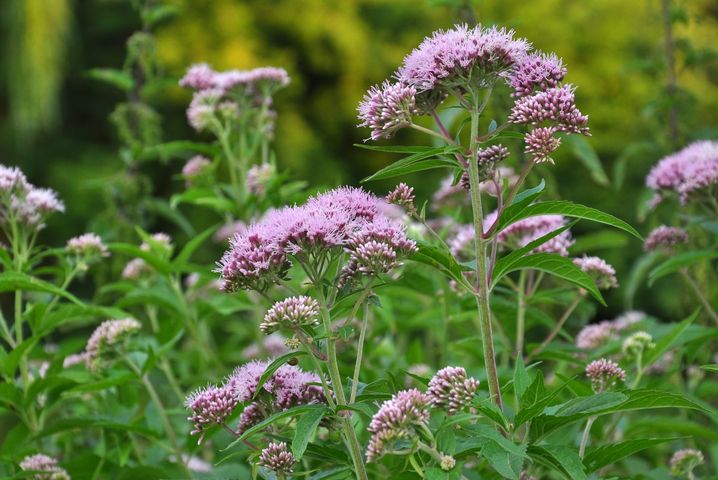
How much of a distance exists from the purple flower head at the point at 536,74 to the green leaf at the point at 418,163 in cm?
23

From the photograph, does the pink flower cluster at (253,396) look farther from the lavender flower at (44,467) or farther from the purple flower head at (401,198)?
the lavender flower at (44,467)

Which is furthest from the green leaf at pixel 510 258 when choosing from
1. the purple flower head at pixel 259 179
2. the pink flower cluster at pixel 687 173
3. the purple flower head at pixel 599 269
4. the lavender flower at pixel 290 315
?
the purple flower head at pixel 259 179

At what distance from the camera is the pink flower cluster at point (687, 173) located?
9.91 feet

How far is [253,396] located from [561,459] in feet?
2.18

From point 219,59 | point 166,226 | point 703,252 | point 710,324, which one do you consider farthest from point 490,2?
point 703,252

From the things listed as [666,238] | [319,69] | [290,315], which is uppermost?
[319,69]

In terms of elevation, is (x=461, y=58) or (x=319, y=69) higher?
(x=319, y=69)

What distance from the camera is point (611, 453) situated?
79.2 inches

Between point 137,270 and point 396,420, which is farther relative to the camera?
point 137,270

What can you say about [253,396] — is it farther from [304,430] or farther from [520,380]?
[520,380]

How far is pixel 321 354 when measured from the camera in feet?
6.48

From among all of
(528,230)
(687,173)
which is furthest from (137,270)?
(687,173)

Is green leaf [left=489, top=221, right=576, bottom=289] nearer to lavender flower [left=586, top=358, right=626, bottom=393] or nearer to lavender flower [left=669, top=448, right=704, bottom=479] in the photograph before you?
lavender flower [left=586, top=358, right=626, bottom=393]

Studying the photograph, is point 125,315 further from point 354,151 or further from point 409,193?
point 354,151
